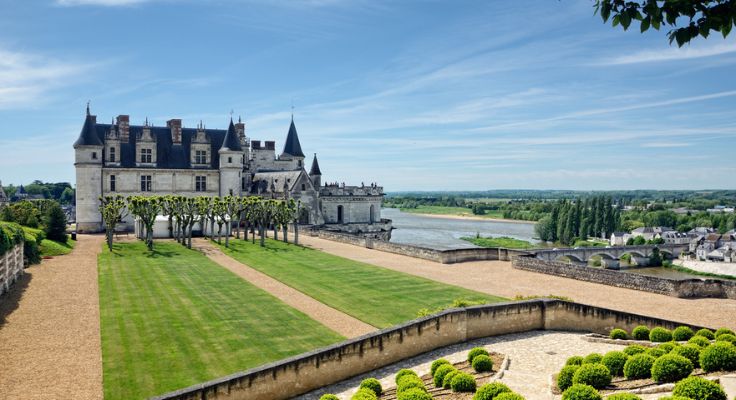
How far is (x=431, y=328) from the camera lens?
15.4 meters

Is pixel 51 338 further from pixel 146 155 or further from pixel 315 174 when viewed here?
pixel 315 174

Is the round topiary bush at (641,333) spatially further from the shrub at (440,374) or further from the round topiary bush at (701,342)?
the shrub at (440,374)

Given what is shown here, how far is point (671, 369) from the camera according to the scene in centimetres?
955

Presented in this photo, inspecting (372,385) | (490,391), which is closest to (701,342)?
(490,391)

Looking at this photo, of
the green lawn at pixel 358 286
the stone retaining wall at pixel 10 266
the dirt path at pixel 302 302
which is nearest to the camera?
the dirt path at pixel 302 302

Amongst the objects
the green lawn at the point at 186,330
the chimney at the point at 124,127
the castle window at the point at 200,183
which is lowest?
the green lawn at the point at 186,330

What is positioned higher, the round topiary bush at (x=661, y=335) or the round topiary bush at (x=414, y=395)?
the round topiary bush at (x=414, y=395)

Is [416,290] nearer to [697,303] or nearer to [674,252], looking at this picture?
[697,303]

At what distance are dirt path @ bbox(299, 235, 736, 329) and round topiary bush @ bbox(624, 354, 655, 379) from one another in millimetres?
9655

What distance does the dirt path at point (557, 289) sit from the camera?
19.7m

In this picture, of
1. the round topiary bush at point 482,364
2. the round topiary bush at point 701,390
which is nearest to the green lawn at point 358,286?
→ the round topiary bush at point 482,364

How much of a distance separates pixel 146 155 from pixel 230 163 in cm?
766

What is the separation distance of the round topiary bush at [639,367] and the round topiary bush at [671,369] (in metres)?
0.53

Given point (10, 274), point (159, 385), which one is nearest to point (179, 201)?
point (10, 274)
